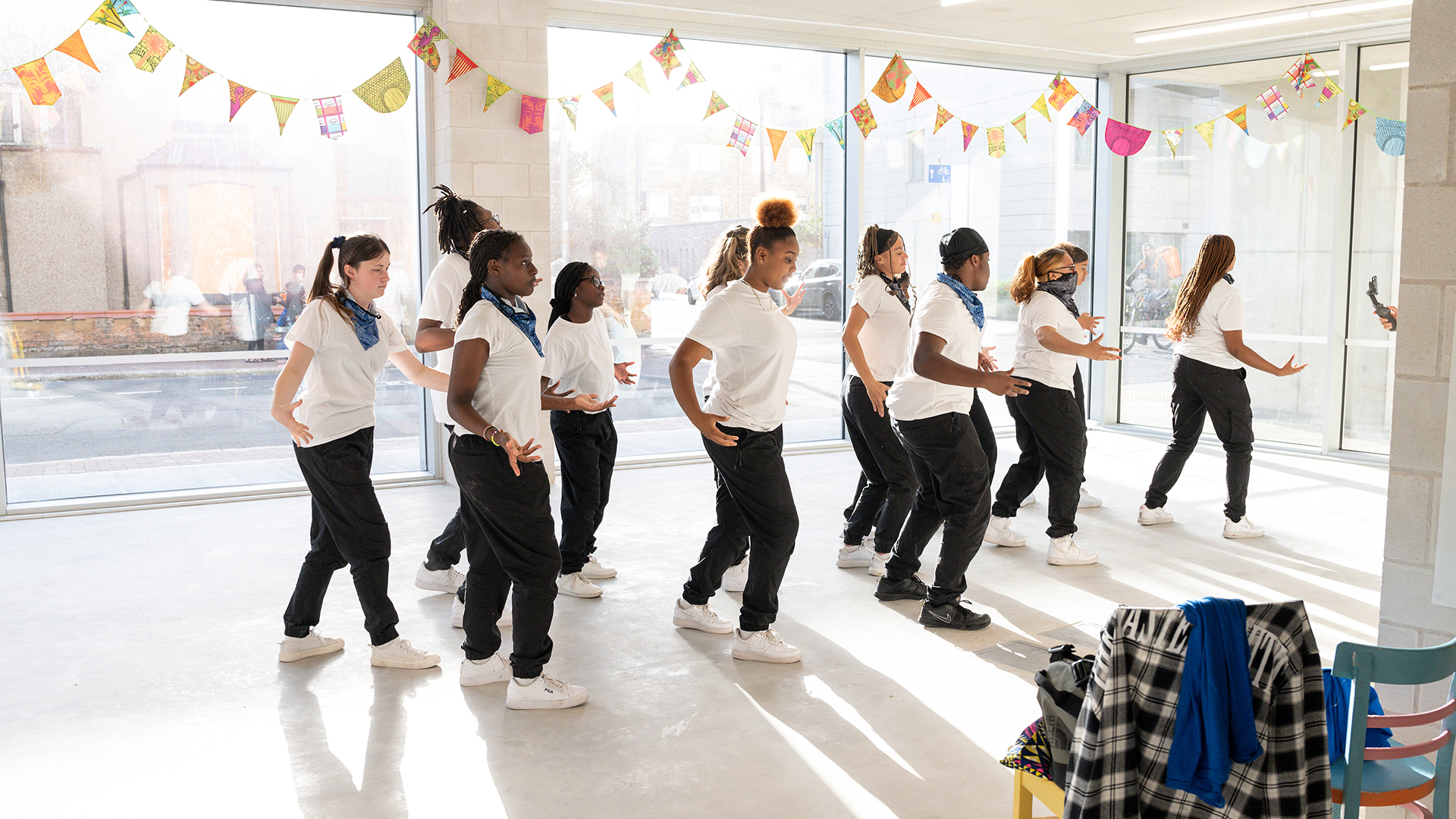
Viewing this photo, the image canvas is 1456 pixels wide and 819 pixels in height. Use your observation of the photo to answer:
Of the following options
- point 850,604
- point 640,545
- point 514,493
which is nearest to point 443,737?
point 514,493

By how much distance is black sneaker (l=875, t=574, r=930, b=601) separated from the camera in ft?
16.0

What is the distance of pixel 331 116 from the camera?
7066 millimetres

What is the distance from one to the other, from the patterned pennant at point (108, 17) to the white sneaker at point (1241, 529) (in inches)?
248

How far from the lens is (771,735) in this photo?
137 inches

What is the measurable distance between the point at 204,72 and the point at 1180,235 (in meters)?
7.67

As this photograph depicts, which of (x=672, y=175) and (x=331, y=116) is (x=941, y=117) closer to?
(x=672, y=175)

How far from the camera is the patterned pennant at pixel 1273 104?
333 inches

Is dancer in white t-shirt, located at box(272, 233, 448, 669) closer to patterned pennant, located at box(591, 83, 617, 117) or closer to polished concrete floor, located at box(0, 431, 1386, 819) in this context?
polished concrete floor, located at box(0, 431, 1386, 819)

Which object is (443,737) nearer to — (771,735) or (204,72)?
(771,735)

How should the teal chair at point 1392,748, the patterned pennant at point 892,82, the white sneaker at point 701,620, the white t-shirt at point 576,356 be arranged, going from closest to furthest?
the teal chair at point 1392,748, the white sneaker at point 701,620, the white t-shirt at point 576,356, the patterned pennant at point 892,82

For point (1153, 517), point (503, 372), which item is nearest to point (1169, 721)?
point (503, 372)

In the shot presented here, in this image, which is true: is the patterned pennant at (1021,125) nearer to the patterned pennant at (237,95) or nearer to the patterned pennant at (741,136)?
the patterned pennant at (741,136)

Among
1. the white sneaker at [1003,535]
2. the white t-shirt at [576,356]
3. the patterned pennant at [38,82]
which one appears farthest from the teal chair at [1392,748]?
the patterned pennant at [38,82]

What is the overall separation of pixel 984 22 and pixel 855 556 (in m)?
4.67
